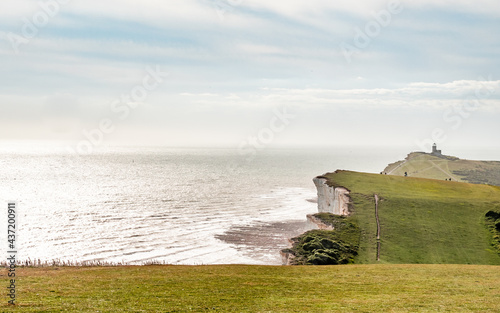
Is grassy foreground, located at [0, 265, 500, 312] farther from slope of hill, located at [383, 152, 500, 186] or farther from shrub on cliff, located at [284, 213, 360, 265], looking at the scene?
slope of hill, located at [383, 152, 500, 186]

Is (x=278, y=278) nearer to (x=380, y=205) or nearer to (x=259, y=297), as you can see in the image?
(x=259, y=297)

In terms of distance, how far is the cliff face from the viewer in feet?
187

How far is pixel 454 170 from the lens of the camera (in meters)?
146

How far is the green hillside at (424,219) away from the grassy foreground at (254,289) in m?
11.8

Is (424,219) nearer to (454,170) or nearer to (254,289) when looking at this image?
(254,289)

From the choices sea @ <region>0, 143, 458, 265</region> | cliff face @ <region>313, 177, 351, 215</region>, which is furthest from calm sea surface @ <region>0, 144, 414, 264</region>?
cliff face @ <region>313, 177, 351, 215</region>

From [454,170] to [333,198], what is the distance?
10470 cm

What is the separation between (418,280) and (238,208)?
5869 cm

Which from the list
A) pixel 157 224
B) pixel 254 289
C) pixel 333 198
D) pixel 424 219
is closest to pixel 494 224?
pixel 424 219

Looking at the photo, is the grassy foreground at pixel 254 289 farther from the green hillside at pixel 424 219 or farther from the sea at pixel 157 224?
the green hillside at pixel 424 219

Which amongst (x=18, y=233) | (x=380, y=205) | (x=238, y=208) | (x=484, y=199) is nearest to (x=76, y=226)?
(x=18, y=233)

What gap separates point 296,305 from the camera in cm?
1920

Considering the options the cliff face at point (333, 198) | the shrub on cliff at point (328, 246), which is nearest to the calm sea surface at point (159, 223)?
the cliff face at point (333, 198)

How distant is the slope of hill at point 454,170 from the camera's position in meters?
Answer: 133
